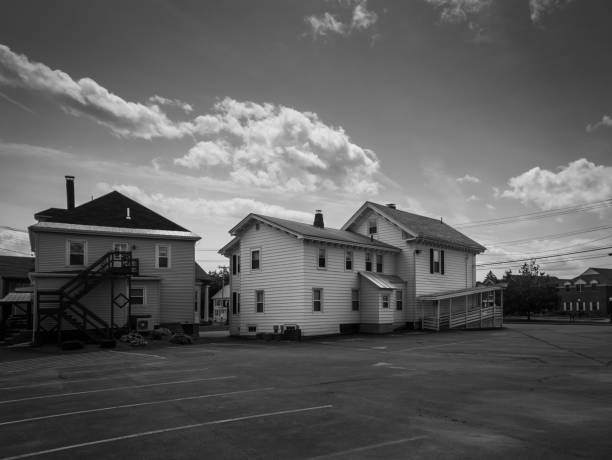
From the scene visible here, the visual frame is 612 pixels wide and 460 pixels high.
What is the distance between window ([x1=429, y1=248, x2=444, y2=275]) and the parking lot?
72.7 feet

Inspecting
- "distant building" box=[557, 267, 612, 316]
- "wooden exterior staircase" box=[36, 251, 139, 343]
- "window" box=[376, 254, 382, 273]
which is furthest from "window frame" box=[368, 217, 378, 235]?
"distant building" box=[557, 267, 612, 316]

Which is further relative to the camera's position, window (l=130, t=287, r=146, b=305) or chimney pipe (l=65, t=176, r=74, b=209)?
chimney pipe (l=65, t=176, r=74, b=209)

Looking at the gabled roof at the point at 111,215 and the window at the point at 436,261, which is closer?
the gabled roof at the point at 111,215

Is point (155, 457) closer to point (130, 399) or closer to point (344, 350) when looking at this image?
point (130, 399)

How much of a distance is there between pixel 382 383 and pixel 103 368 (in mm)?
10780

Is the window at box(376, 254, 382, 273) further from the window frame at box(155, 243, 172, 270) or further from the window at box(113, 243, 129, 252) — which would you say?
the window at box(113, 243, 129, 252)

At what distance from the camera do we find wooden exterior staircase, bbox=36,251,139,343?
3045 cm

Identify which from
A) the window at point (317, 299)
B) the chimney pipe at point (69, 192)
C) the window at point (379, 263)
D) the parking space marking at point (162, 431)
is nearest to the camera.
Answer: the parking space marking at point (162, 431)

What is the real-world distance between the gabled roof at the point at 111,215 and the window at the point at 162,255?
1684 mm

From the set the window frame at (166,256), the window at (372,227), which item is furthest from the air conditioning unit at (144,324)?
the window at (372,227)

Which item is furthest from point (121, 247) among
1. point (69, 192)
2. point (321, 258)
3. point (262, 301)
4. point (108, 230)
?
point (321, 258)

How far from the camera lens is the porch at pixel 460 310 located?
40.8m

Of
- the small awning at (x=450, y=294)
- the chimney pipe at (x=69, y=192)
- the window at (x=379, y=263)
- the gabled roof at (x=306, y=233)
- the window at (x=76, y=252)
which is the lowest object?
the small awning at (x=450, y=294)

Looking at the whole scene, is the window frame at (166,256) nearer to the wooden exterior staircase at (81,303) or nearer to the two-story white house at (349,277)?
the wooden exterior staircase at (81,303)
